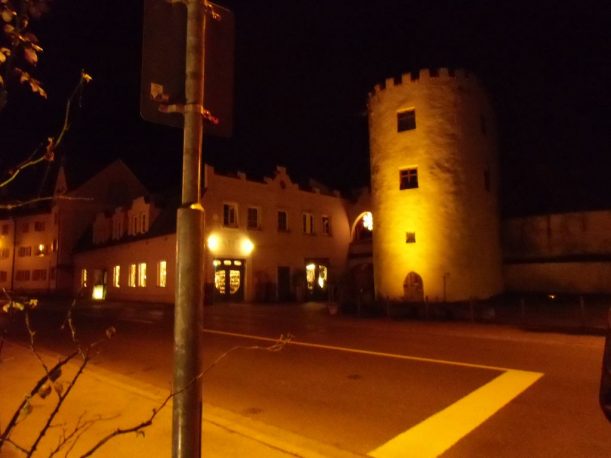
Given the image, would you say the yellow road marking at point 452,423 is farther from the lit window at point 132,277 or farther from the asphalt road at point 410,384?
the lit window at point 132,277

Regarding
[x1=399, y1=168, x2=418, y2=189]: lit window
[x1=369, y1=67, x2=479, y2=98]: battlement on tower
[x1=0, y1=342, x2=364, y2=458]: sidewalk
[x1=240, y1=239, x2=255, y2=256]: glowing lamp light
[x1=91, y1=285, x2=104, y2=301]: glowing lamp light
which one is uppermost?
[x1=369, y1=67, x2=479, y2=98]: battlement on tower

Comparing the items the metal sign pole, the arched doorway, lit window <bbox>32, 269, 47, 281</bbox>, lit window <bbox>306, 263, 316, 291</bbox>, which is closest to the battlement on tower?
the arched doorway

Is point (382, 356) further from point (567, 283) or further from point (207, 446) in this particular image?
point (567, 283)

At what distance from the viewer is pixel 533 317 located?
1853cm

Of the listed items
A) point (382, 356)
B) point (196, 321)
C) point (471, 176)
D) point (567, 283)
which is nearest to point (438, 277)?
point (471, 176)

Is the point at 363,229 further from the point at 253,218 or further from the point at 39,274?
the point at 39,274

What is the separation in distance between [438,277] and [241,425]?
61.9 ft

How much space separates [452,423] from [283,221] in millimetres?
27138

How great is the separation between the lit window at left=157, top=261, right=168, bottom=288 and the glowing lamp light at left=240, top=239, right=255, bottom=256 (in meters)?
4.59

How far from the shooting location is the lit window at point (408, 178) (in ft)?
80.2

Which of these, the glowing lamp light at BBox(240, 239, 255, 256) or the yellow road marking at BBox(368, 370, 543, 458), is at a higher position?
the glowing lamp light at BBox(240, 239, 255, 256)

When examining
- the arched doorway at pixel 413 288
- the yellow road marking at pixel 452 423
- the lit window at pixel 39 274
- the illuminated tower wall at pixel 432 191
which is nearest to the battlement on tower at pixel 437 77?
the illuminated tower wall at pixel 432 191

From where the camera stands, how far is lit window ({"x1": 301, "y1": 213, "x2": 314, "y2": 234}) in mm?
34438

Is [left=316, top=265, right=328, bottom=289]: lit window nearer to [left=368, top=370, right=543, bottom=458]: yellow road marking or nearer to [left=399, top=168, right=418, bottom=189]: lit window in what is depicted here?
[left=399, top=168, right=418, bottom=189]: lit window
